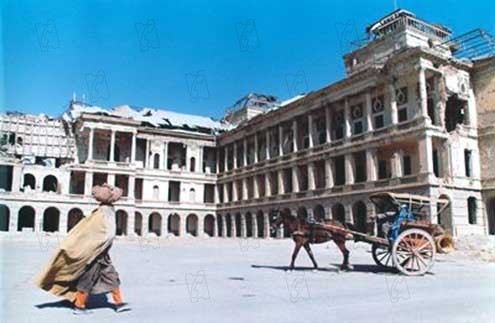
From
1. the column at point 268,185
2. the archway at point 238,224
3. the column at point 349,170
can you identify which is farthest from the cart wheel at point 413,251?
the archway at point 238,224

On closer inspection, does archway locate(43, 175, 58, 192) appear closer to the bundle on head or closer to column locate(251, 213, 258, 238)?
column locate(251, 213, 258, 238)

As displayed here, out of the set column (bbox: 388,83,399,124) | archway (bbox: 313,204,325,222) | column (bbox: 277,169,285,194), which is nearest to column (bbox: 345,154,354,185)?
archway (bbox: 313,204,325,222)

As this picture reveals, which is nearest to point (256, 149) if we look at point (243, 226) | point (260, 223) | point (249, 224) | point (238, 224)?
point (260, 223)

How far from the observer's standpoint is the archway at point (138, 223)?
193ft

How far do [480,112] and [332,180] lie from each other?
1332 cm

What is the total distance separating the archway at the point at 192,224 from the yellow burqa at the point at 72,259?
184 ft

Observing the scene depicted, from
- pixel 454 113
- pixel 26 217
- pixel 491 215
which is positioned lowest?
pixel 491 215

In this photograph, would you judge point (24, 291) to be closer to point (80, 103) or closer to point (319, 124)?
point (319, 124)

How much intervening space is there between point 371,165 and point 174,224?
113 feet

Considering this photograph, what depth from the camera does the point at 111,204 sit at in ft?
26.0

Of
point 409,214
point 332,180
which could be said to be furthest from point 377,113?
point 409,214

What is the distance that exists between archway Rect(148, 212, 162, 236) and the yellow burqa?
54.5m

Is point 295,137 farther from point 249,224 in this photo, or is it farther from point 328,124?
point 249,224

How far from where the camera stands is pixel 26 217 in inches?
2104
